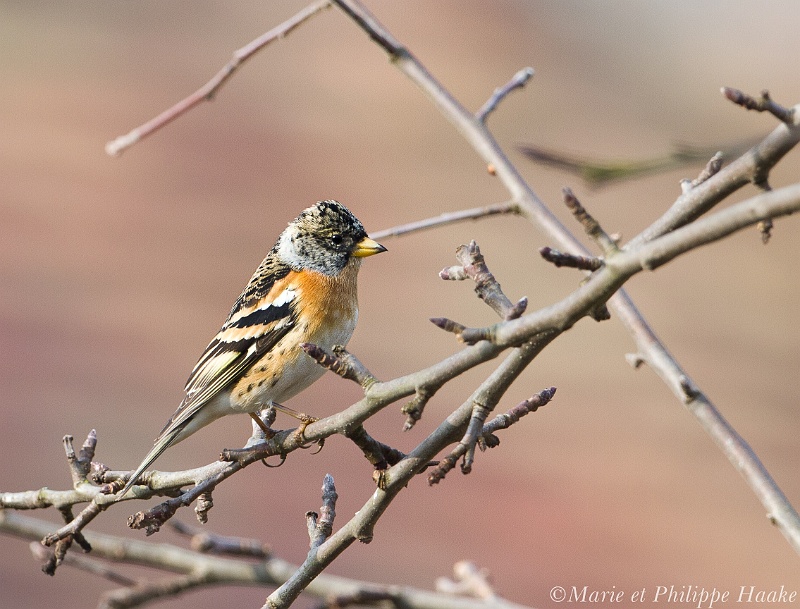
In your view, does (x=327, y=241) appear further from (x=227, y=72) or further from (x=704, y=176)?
(x=704, y=176)

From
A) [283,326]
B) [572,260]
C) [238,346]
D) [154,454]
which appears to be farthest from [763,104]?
[238,346]

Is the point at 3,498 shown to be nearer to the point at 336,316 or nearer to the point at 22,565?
the point at 336,316

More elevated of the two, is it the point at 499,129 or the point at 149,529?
the point at 499,129

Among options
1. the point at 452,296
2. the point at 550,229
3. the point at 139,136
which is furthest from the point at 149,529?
the point at 452,296

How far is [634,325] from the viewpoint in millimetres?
2750

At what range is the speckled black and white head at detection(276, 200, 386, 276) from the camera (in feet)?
16.3

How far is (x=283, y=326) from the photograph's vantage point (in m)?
4.57

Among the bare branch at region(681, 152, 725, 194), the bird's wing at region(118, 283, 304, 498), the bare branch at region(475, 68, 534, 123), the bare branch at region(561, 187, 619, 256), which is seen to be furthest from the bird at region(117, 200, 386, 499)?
the bare branch at region(561, 187, 619, 256)

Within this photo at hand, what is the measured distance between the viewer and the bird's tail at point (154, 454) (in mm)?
3135

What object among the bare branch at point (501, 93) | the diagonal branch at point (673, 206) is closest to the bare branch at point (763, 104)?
the diagonal branch at point (673, 206)

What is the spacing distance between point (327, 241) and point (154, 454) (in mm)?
1689

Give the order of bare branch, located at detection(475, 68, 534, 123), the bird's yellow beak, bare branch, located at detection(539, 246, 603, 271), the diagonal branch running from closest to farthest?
bare branch, located at detection(539, 246, 603, 271) → the diagonal branch → bare branch, located at detection(475, 68, 534, 123) → the bird's yellow beak

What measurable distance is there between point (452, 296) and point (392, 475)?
10.2 metres

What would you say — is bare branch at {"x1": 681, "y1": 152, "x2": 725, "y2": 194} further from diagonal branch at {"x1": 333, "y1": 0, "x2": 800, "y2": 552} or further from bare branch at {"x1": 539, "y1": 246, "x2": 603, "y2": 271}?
bare branch at {"x1": 539, "y1": 246, "x2": 603, "y2": 271}
